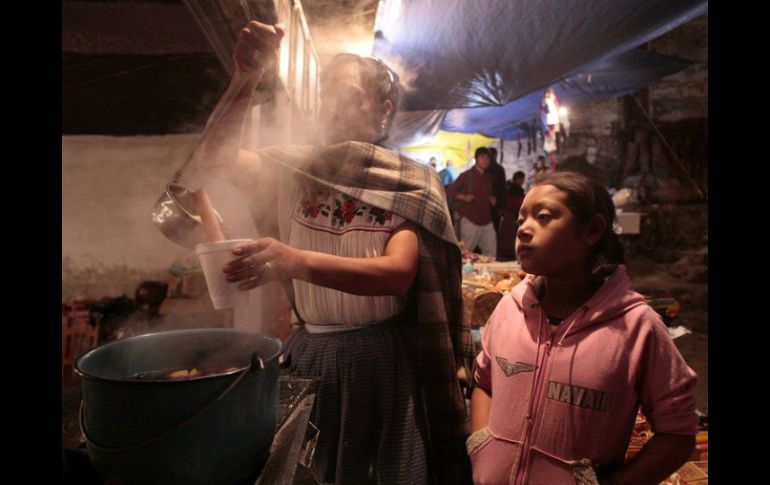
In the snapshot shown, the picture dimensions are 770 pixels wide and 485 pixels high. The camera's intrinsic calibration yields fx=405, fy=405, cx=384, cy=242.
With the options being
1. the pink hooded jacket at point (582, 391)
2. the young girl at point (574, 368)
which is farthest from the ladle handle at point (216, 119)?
the pink hooded jacket at point (582, 391)

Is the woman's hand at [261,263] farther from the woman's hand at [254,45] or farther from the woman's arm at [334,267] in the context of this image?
the woman's hand at [254,45]

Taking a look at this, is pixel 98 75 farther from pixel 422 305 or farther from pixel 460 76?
pixel 460 76

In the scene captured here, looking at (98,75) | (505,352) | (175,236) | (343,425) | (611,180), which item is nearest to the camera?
(175,236)

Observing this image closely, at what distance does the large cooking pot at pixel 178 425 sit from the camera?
2.55ft

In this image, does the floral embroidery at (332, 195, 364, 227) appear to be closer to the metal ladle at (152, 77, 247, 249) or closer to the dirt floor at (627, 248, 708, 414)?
the metal ladle at (152, 77, 247, 249)

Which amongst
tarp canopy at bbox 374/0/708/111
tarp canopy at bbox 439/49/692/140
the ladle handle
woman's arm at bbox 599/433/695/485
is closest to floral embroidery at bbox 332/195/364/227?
the ladle handle

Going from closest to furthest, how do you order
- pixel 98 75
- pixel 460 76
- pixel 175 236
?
pixel 175 236, pixel 98 75, pixel 460 76

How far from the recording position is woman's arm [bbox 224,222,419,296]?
1097 millimetres

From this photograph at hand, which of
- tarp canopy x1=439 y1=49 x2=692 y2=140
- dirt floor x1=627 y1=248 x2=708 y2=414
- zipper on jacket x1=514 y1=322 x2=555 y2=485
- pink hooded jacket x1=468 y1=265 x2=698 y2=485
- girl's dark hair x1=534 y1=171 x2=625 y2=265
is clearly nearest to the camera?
pink hooded jacket x1=468 y1=265 x2=698 y2=485

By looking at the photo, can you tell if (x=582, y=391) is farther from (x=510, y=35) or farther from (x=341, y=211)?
(x=510, y=35)

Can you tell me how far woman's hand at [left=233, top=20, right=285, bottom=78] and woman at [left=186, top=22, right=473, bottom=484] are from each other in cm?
25

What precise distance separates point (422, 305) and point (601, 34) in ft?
12.0
